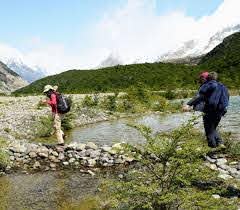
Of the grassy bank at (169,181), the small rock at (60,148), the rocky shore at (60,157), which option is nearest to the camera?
the grassy bank at (169,181)

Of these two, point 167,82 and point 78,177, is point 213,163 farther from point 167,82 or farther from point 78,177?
point 167,82

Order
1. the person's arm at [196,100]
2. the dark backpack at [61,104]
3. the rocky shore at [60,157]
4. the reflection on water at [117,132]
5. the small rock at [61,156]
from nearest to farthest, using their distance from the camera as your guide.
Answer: the person's arm at [196,100], the rocky shore at [60,157], the small rock at [61,156], the dark backpack at [61,104], the reflection on water at [117,132]

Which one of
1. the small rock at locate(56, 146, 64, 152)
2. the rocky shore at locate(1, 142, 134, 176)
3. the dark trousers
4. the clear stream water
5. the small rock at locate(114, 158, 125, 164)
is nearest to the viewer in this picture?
the clear stream water

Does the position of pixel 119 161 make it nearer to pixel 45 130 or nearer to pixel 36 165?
pixel 36 165

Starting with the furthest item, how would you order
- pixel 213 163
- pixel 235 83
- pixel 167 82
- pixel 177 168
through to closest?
pixel 167 82 → pixel 235 83 → pixel 213 163 → pixel 177 168

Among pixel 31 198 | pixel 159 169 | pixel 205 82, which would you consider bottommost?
pixel 31 198

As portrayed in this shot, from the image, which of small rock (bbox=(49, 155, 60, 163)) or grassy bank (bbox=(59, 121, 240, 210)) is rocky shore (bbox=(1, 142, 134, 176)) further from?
grassy bank (bbox=(59, 121, 240, 210))

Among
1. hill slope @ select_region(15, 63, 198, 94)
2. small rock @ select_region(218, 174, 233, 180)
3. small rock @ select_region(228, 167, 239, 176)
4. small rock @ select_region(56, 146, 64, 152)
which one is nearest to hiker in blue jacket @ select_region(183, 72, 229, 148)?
small rock @ select_region(228, 167, 239, 176)

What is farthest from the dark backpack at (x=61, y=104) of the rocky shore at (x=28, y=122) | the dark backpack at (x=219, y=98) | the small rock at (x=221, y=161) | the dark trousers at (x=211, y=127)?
the small rock at (x=221, y=161)

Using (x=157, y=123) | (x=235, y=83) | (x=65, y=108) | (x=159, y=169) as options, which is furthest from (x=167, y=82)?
(x=159, y=169)

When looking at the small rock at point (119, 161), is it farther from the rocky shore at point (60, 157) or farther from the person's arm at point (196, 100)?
the person's arm at point (196, 100)

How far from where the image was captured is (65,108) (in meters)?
18.5

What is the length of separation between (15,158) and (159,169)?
885cm

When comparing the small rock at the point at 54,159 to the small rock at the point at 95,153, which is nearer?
the small rock at the point at 95,153
